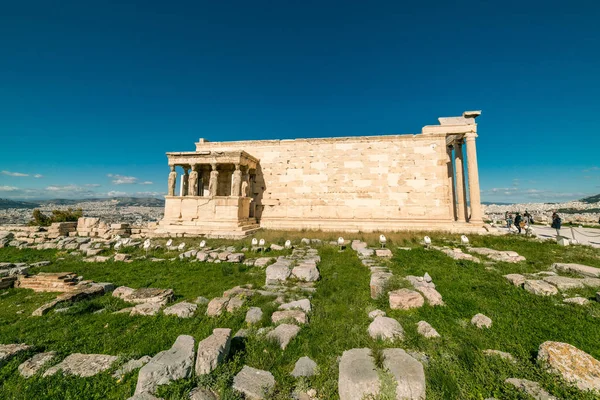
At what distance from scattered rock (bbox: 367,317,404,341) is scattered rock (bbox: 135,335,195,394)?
8.72 ft

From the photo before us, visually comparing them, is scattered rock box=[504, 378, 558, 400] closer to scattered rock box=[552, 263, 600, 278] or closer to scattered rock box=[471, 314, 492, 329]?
scattered rock box=[471, 314, 492, 329]

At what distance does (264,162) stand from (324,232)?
7.30m

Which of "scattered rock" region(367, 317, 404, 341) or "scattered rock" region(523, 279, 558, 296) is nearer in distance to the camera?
"scattered rock" region(367, 317, 404, 341)

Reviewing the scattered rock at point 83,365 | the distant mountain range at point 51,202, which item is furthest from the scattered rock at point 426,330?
the distant mountain range at point 51,202

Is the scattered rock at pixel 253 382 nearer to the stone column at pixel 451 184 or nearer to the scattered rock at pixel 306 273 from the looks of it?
the scattered rock at pixel 306 273

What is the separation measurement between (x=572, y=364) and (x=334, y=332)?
285cm

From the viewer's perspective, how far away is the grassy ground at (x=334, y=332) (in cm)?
286

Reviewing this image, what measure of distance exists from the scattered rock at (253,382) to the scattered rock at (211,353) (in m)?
0.33

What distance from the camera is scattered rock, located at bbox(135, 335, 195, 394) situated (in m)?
2.74

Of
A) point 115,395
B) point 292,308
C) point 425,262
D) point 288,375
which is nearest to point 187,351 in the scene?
point 115,395

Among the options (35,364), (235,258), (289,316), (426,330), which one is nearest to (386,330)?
(426,330)

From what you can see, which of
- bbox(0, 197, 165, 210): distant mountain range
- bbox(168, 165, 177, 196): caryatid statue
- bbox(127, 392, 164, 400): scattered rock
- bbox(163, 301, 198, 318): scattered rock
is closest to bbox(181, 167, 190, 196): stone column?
bbox(168, 165, 177, 196): caryatid statue

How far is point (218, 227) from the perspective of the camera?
1534 cm

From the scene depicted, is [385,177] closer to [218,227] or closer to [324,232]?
[324,232]
